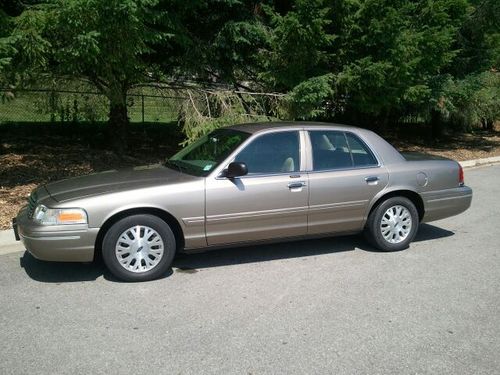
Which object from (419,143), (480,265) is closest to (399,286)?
(480,265)

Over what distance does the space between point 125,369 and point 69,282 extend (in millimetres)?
1825

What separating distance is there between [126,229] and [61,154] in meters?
6.70

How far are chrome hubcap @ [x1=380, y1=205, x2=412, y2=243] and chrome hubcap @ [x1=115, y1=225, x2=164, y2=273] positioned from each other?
2608 millimetres

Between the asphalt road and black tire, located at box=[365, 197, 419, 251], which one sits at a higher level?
black tire, located at box=[365, 197, 419, 251]

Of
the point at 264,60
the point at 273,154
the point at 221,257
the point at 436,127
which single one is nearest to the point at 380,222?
the point at 273,154

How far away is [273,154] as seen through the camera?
550cm

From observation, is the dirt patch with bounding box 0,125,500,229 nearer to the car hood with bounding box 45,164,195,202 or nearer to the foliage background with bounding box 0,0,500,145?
the foliage background with bounding box 0,0,500,145

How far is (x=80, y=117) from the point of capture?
13484mm

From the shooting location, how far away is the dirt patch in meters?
8.34

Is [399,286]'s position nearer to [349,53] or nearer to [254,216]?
[254,216]

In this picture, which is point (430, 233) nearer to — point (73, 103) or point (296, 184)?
point (296, 184)

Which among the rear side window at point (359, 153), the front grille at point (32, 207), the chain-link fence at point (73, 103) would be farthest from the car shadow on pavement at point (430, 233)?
the chain-link fence at point (73, 103)

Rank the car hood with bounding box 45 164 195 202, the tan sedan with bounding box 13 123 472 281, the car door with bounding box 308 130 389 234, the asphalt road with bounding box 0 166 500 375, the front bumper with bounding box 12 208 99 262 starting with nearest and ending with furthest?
1. the asphalt road with bounding box 0 166 500 375
2. the front bumper with bounding box 12 208 99 262
3. the tan sedan with bounding box 13 123 472 281
4. the car hood with bounding box 45 164 195 202
5. the car door with bounding box 308 130 389 234

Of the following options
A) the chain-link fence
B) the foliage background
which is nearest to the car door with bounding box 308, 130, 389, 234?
the foliage background
